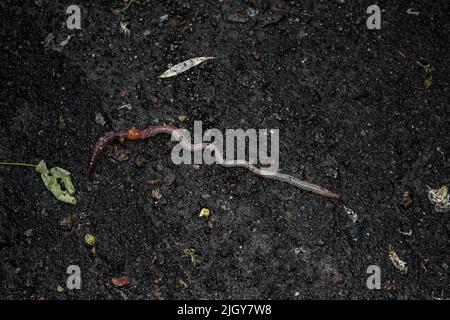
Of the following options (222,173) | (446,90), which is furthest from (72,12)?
(446,90)

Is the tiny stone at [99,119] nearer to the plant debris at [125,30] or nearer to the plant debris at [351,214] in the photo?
the plant debris at [125,30]

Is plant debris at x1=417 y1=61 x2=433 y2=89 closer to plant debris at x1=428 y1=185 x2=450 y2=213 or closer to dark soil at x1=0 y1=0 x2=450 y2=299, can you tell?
dark soil at x1=0 y1=0 x2=450 y2=299

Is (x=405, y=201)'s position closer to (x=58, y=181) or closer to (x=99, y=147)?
(x=99, y=147)

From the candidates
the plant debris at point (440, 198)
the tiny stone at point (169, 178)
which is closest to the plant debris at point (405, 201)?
the plant debris at point (440, 198)

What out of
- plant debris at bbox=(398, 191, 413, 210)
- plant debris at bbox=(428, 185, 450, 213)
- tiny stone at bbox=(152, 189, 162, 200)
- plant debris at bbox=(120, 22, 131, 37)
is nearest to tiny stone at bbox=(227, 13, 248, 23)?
plant debris at bbox=(120, 22, 131, 37)

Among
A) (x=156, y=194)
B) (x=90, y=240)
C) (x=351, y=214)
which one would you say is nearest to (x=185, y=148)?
(x=156, y=194)

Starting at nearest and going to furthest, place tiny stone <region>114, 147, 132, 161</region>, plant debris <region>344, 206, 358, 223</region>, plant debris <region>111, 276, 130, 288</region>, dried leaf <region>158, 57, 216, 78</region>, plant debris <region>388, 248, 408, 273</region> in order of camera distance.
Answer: plant debris <region>111, 276, 130, 288</region> < plant debris <region>388, 248, 408, 273</region> < plant debris <region>344, 206, 358, 223</region> < tiny stone <region>114, 147, 132, 161</region> < dried leaf <region>158, 57, 216, 78</region>

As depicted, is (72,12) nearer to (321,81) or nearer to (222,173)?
(222,173)

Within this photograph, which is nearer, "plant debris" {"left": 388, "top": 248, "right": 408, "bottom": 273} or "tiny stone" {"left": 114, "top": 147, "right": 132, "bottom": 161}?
"plant debris" {"left": 388, "top": 248, "right": 408, "bottom": 273}
